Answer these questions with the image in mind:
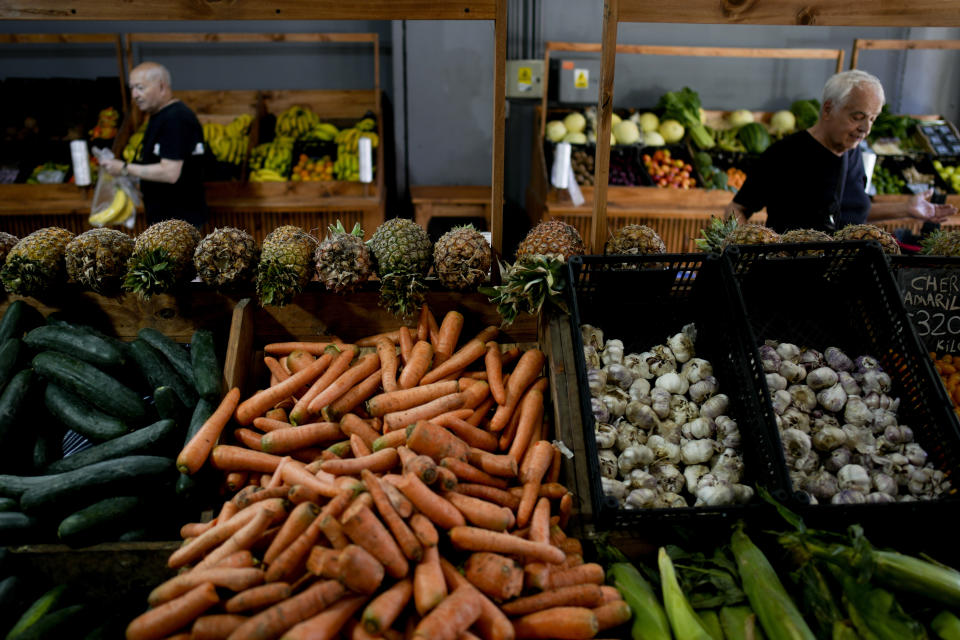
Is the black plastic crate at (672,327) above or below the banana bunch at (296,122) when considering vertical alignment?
below

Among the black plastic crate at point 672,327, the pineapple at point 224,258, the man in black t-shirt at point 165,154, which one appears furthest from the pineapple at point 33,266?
the man in black t-shirt at point 165,154

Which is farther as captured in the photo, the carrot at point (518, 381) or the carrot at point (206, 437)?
the carrot at point (518, 381)

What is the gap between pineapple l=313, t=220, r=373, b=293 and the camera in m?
2.24

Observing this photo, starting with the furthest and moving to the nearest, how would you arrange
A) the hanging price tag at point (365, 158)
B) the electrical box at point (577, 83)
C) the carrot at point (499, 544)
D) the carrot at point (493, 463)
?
1. the electrical box at point (577, 83)
2. the hanging price tag at point (365, 158)
3. the carrot at point (493, 463)
4. the carrot at point (499, 544)

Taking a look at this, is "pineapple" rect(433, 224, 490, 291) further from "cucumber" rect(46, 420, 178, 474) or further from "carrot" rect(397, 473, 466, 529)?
"cucumber" rect(46, 420, 178, 474)

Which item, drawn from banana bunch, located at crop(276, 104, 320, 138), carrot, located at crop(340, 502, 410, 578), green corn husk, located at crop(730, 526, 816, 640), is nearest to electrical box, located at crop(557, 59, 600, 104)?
banana bunch, located at crop(276, 104, 320, 138)

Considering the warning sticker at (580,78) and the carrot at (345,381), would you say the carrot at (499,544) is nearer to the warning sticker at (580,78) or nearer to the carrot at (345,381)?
the carrot at (345,381)

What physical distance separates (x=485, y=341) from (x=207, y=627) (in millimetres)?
1287

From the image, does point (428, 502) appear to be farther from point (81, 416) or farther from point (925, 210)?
point (925, 210)

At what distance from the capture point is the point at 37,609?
163cm

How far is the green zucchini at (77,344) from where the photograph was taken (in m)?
2.15

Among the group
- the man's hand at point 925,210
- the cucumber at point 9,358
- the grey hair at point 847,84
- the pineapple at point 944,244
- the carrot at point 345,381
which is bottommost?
the carrot at point 345,381

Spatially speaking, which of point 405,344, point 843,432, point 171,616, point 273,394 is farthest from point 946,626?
point 273,394

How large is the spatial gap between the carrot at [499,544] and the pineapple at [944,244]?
202 centimetres
